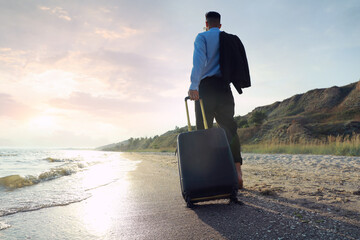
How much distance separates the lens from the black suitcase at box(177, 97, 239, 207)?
2109mm

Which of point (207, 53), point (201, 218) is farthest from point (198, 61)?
point (201, 218)

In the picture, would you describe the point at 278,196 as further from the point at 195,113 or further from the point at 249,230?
the point at 195,113

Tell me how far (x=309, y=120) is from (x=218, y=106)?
162 feet

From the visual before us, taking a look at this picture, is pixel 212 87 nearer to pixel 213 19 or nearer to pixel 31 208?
pixel 213 19

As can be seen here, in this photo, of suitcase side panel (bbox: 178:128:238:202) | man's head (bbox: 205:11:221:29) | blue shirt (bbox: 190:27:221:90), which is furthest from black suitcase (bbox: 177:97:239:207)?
man's head (bbox: 205:11:221:29)

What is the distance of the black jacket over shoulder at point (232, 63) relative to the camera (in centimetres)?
294

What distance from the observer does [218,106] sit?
9.53 ft

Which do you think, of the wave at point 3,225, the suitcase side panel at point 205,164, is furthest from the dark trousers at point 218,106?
the wave at point 3,225

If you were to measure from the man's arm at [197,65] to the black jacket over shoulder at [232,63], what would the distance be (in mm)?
252

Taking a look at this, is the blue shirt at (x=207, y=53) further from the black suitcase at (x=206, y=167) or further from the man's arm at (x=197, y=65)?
the black suitcase at (x=206, y=167)

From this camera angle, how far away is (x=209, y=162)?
2160 mm

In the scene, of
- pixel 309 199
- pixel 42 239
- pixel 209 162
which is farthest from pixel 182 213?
pixel 309 199

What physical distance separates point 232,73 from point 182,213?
188 centimetres

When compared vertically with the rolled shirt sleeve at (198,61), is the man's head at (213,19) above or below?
above
